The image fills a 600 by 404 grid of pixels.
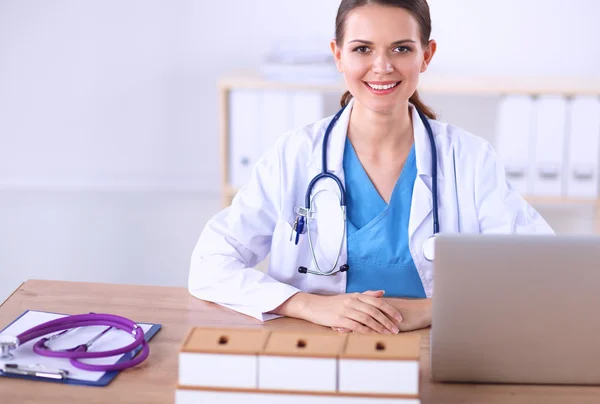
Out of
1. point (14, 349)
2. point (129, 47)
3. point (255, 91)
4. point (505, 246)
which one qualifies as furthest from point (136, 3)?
point (505, 246)

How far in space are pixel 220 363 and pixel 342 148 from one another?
0.89 metres

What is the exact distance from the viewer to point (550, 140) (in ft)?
10.3

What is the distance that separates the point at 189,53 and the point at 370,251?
2.00 m

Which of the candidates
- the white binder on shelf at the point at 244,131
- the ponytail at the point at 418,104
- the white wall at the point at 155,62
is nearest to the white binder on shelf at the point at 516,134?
the white wall at the point at 155,62

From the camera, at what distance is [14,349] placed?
4.76 ft

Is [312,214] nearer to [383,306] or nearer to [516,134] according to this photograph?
[383,306]

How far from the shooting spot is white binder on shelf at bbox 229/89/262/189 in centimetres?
322

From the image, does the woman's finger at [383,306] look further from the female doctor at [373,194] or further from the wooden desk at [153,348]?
the female doctor at [373,194]

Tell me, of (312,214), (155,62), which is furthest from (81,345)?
(155,62)

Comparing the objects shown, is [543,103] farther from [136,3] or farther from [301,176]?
[136,3]

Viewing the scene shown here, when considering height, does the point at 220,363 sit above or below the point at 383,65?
below

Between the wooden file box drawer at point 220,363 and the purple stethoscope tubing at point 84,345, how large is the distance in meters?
0.24

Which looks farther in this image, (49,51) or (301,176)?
(49,51)

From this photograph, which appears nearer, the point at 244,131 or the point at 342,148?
the point at 342,148
